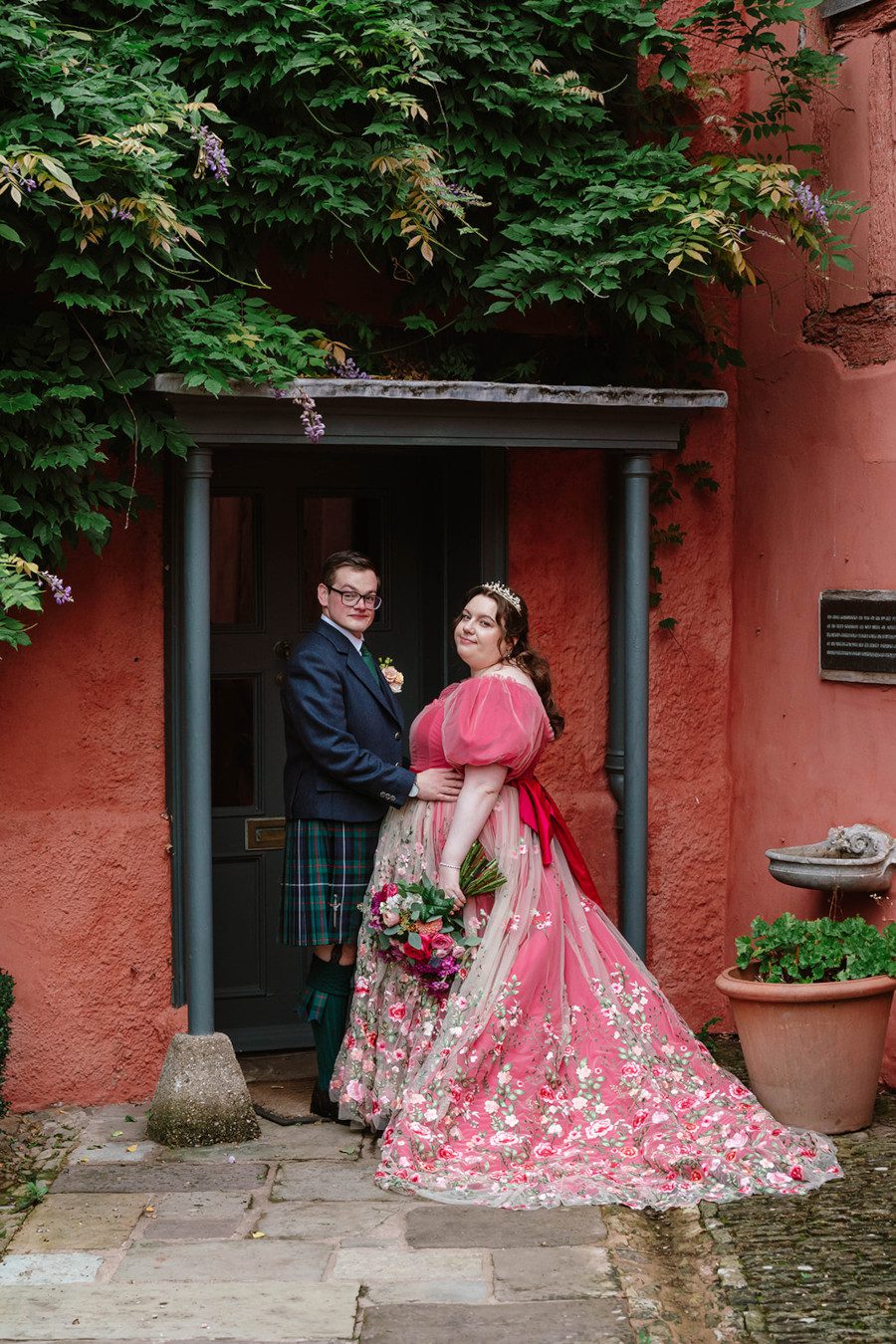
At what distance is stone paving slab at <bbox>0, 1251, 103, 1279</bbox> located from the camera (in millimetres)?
4070

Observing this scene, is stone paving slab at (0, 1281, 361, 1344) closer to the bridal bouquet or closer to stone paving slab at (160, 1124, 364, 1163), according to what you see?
stone paving slab at (160, 1124, 364, 1163)

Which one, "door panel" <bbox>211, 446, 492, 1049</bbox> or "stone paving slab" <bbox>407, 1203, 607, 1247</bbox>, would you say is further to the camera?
"door panel" <bbox>211, 446, 492, 1049</bbox>

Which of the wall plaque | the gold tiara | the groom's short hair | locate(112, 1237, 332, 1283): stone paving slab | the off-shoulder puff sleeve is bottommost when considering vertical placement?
locate(112, 1237, 332, 1283): stone paving slab

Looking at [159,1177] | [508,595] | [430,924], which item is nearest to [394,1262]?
[159,1177]

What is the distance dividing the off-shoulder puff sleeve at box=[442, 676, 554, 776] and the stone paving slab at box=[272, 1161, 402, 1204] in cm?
139

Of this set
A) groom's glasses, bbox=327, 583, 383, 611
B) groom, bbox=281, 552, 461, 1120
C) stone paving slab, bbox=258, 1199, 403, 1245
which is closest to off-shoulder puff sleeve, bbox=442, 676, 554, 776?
groom, bbox=281, 552, 461, 1120

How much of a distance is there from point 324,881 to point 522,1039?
3.01ft

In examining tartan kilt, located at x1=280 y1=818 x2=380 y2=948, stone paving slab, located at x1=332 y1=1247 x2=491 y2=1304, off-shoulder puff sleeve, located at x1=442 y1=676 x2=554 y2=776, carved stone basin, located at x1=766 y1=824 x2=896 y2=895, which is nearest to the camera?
stone paving slab, located at x1=332 y1=1247 x2=491 y2=1304

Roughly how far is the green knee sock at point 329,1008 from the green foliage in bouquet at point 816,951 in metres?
1.42

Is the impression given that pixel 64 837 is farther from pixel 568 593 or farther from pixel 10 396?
pixel 568 593

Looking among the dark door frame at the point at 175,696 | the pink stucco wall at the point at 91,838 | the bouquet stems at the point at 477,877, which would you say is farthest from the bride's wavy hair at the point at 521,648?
the pink stucco wall at the point at 91,838

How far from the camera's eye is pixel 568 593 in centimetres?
633

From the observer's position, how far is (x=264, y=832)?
6.34 meters

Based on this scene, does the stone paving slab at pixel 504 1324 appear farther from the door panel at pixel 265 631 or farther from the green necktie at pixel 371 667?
the door panel at pixel 265 631
